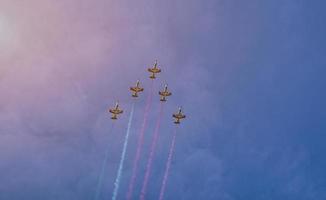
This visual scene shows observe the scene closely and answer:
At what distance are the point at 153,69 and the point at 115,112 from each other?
18.8 meters

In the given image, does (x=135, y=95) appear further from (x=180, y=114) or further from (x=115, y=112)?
(x=180, y=114)

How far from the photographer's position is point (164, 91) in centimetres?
11856

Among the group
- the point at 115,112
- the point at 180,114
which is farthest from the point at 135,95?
the point at 180,114

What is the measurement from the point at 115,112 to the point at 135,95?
28.2 feet

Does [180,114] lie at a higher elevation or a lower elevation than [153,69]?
lower

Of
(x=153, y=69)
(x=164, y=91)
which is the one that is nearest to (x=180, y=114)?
(x=164, y=91)

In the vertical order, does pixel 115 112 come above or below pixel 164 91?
below

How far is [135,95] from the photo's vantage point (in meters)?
116

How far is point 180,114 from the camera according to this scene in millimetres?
116000

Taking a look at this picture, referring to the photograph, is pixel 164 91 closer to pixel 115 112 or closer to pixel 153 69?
pixel 153 69

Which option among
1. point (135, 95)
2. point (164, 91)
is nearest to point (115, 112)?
point (135, 95)

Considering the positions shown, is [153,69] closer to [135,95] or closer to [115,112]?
[135,95]

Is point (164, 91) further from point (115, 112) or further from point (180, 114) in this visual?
point (115, 112)

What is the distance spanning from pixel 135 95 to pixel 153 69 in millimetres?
10349
